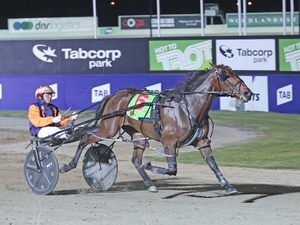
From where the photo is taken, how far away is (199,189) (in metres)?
11.3

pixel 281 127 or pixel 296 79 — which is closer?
pixel 281 127

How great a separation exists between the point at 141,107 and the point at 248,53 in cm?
1284

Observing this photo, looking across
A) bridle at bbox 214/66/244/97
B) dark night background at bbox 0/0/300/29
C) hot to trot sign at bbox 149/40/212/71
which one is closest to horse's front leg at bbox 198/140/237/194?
bridle at bbox 214/66/244/97

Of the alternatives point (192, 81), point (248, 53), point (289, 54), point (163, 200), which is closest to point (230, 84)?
point (192, 81)

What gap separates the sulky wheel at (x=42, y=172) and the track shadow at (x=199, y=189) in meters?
0.29

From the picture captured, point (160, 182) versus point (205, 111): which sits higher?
point (205, 111)

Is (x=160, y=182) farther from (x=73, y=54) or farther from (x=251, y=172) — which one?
(x=73, y=54)

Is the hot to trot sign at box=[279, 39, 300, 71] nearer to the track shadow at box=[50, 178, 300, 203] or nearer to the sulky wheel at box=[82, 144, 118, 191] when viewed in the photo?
the track shadow at box=[50, 178, 300, 203]

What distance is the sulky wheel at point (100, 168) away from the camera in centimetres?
1123

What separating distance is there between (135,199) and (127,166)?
4304mm

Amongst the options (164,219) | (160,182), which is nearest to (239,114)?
(160,182)

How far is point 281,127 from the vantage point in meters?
20.0

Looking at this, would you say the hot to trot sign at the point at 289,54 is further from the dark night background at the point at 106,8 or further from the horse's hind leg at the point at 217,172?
the horse's hind leg at the point at 217,172

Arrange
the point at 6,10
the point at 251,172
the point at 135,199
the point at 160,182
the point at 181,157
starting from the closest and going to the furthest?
the point at 135,199 → the point at 160,182 → the point at 251,172 → the point at 181,157 → the point at 6,10
